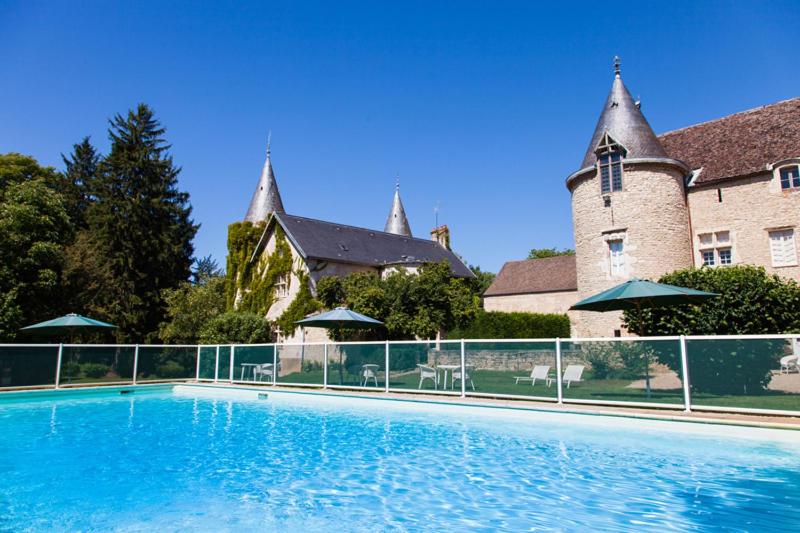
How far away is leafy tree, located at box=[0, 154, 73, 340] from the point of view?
2025 cm

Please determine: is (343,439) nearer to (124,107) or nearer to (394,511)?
(394,511)

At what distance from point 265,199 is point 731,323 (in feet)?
108

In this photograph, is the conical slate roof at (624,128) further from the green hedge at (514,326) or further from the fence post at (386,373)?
the fence post at (386,373)

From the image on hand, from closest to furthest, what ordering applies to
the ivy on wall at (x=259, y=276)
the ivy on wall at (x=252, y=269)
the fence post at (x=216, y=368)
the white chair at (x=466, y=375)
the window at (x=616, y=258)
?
A: the white chair at (x=466, y=375) < the fence post at (x=216, y=368) < the window at (x=616, y=258) < the ivy on wall at (x=259, y=276) < the ivy on wall at (x=252, y=269)

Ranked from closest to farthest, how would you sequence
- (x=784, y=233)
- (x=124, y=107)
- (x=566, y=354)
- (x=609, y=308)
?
(x=566, y=354) → (x=609, y=308) → (x=784, y=233) → (x=124, y=107)

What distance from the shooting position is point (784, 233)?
1992cm

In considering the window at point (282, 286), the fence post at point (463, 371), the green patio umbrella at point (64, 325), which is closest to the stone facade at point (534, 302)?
the window at point (282, 286)

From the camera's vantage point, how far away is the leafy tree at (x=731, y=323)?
9695 millimetres

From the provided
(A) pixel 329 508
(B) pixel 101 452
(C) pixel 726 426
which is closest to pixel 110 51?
(B) pixel 101 452

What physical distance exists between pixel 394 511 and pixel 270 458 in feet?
11.0

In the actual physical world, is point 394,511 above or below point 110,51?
below

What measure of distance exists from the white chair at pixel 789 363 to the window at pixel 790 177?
44.3 feet

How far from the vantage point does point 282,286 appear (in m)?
31.7

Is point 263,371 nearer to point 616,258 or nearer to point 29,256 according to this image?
point 29,256
